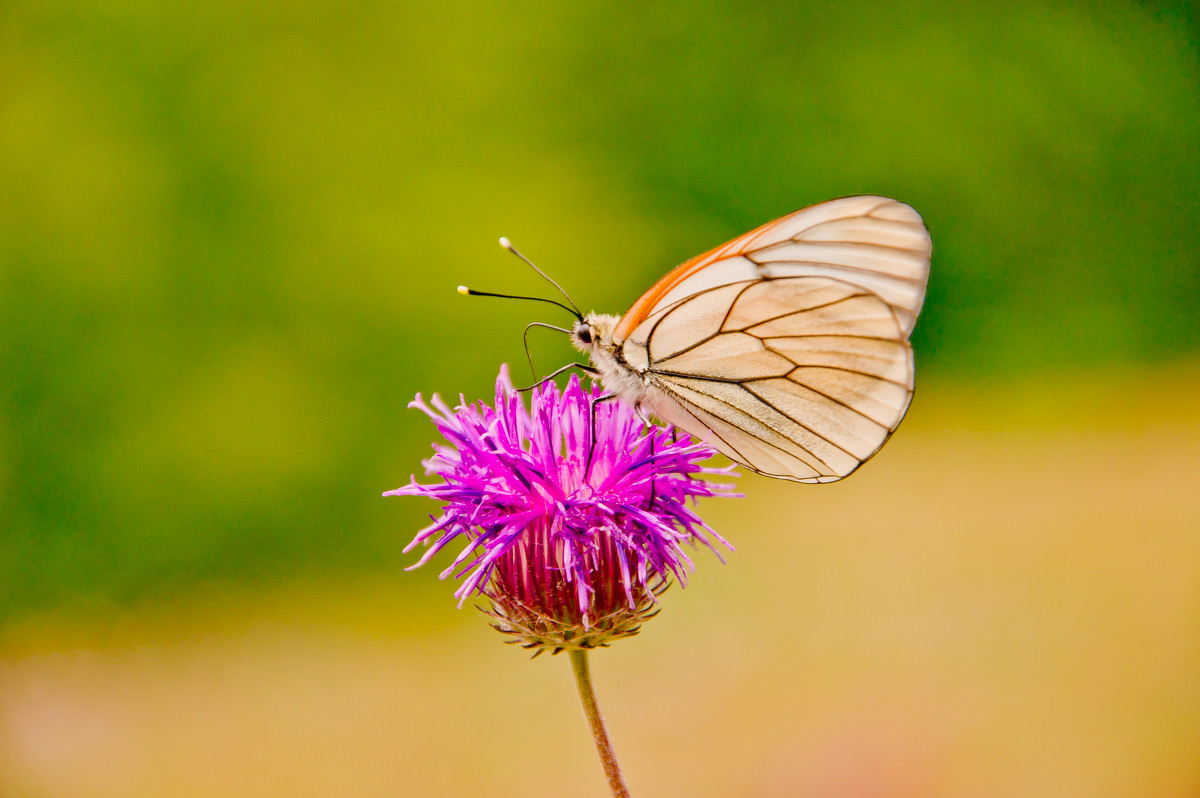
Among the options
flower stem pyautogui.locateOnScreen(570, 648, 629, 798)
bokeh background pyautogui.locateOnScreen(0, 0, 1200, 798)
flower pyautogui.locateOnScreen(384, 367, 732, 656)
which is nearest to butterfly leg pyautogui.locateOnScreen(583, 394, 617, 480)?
flower pyautogui.locateOnScreen(384, 367, 732, 656)

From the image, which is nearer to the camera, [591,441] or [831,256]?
[591,441]

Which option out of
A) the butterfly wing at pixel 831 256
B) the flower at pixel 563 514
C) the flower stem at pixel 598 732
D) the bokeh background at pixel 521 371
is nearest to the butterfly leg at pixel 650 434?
the flower at pixel 563 514

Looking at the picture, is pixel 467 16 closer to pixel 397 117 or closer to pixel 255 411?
pixel 397 117

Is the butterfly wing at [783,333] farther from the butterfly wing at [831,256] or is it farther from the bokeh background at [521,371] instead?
the bokeh background at [521,371]

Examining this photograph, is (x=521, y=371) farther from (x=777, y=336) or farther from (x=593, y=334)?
(x=777, y=336)

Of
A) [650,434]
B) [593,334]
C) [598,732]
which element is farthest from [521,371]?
[598,732]

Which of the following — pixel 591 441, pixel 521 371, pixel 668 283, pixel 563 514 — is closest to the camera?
pixel 563 514
